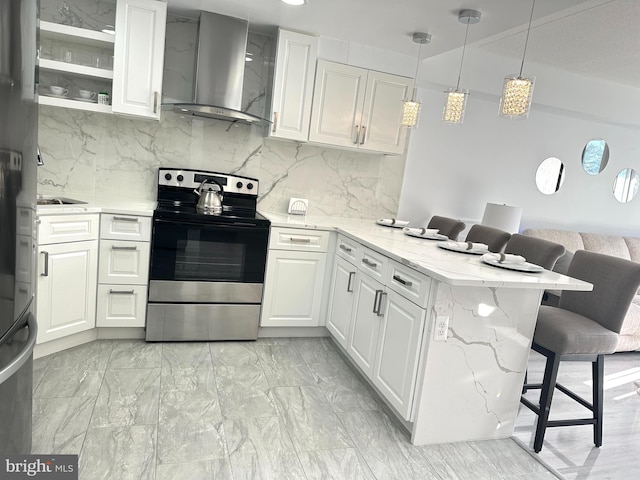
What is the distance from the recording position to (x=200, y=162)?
11.8 feet

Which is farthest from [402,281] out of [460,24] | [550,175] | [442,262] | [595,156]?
[595,156]

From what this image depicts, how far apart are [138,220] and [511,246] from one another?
99.6 inches

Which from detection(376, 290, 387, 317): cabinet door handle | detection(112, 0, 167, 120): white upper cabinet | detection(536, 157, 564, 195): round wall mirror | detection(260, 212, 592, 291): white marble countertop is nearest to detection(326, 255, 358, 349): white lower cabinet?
detection(260, 212, 592, 291): white marble countertop

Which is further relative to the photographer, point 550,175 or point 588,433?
point 550,175

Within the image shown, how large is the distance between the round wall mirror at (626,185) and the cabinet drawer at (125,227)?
214 inches

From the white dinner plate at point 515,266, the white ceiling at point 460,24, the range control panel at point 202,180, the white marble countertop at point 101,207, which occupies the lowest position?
the white marble countertop at point 101,207

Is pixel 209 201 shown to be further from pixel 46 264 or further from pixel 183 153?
pixel 46 264

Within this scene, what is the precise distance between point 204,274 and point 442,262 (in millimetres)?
1676

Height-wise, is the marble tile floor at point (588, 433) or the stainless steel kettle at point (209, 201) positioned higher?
the stainless steel kettle at point (209, 201)

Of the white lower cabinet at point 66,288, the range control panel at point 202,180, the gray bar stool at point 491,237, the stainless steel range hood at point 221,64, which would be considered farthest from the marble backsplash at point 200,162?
the gray bar stool at point 491,237

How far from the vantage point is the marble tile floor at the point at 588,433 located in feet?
7.14

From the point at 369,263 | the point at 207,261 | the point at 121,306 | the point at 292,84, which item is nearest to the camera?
the point at 369,263

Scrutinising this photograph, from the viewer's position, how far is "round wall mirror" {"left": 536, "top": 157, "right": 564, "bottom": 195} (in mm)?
4988

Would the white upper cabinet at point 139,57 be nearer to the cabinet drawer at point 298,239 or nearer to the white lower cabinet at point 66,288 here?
the white lower cabinet at point 66,288
